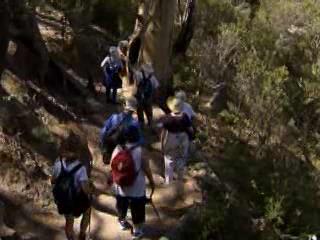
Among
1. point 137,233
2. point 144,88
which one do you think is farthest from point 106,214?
point 144,88

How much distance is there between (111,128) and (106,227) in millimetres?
1280

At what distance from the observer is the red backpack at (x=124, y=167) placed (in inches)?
247

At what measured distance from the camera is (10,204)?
7535 millimetres

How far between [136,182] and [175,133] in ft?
4.49

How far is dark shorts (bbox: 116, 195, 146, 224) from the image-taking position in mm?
6668

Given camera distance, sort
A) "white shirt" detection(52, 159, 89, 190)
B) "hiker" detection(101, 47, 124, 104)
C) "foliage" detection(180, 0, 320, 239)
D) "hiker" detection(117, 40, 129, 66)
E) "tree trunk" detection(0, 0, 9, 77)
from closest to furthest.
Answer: "white shirt" detection(52, 159, 89, 190) → "tree trunk" detection(0, 0, 9, 77) → "foliage" detection(180, 0, 320, 239) → "hiker" detection(101, 47, 124, 104) → "hiker" detection(117, 40, 129, 66)

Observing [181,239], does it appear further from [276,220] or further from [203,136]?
[203,136]

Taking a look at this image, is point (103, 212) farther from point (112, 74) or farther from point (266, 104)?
point (266, 104)

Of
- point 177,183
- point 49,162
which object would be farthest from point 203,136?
point 49,162

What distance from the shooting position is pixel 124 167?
6285mm

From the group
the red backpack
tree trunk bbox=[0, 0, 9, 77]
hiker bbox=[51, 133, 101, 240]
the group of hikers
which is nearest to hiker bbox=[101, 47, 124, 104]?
tree trunk bbox=[0, 0, 9, 77]

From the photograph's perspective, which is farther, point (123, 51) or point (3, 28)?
point (123, 51)

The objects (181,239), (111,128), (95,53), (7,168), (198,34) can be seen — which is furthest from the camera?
(198,34)

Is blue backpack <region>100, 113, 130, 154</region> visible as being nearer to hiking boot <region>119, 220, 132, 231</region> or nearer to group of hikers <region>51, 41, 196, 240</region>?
group of hikers <region>51, 41, 196, 240</region>
